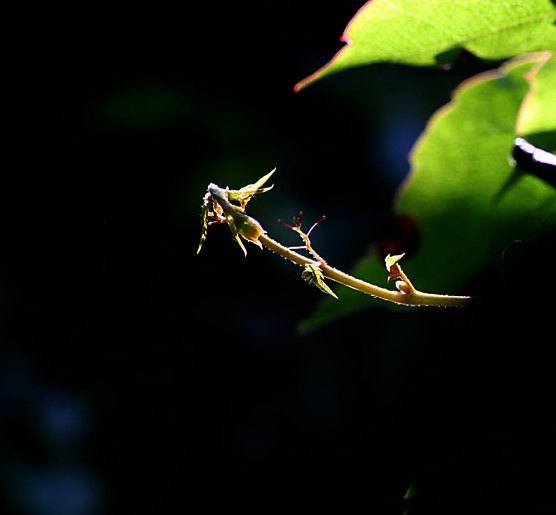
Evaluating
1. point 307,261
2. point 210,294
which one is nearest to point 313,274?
point 307,261

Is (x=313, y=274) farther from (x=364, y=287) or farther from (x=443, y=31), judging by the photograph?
(x=443, y=31)

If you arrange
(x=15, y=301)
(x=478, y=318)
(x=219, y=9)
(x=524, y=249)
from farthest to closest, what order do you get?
(x=219, y=9) → (x=15, y=301) → (x=524, y=249) → (x=478, y=318)

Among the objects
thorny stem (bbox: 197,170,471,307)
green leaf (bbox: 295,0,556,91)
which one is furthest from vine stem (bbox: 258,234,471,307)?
green leaf (bbox: 295,0,556,91)

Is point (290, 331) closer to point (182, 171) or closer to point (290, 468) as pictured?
point (290, 468)

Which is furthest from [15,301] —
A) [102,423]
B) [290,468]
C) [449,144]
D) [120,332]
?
[449,144]

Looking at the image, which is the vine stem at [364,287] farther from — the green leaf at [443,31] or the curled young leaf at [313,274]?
the green leaf at [443,31]

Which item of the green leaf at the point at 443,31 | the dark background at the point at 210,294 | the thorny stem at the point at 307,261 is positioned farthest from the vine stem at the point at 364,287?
the dark background at the point at 210,294
